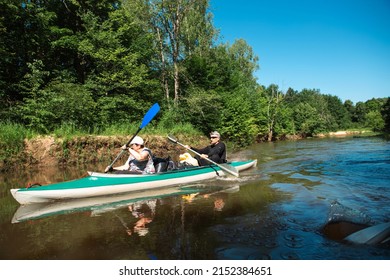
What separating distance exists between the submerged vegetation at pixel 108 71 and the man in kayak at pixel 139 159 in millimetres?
5716

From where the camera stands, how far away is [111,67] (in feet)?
59.4

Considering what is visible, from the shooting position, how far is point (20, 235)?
3.75m

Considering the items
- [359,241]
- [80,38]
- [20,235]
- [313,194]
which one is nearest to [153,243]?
[20,235]

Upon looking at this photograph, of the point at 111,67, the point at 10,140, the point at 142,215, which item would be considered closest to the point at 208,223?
the point at 142,215

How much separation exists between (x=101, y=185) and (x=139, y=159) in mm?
980

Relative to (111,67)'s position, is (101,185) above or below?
below

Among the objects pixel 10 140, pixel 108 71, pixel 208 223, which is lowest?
pixel 208 223

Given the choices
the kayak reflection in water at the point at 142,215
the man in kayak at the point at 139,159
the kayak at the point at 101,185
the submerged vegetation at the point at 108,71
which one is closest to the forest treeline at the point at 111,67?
the submerged vegetation at the point at 108,71

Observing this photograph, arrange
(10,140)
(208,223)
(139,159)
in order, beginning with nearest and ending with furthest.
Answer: (208,223)
(139,159)
(10,140)

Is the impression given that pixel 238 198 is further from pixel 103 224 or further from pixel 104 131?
pixel 104 131

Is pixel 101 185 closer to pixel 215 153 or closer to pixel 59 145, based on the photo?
pixel 215 153

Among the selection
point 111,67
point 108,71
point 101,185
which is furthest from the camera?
point 111,67
